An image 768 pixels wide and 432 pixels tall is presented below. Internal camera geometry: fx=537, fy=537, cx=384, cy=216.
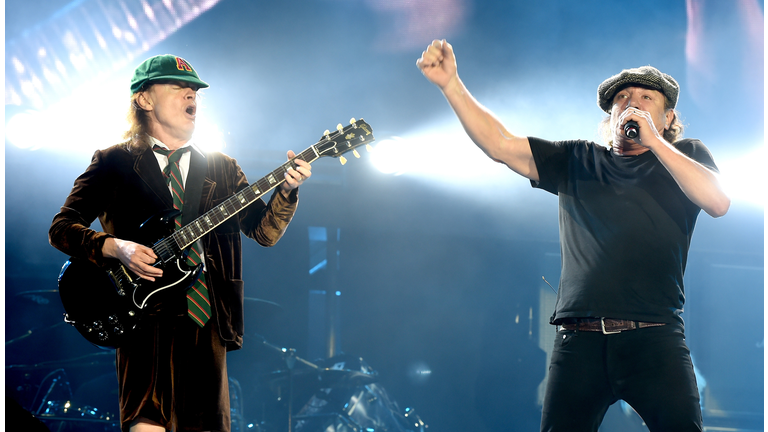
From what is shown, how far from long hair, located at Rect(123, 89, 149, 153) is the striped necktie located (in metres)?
0.10

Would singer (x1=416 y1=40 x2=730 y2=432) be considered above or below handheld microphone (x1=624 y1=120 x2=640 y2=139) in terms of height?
below

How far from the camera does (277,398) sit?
4.38 meters

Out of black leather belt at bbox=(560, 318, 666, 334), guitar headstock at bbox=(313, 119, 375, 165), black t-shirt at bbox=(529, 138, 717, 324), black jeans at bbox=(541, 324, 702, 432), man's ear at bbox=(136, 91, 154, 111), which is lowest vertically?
black jeans at bbox=(541, 324, 702, 432)

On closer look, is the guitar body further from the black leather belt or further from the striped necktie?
the black leather belt

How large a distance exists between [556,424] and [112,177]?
6.07ft

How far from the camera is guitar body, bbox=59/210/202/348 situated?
6.40 feet

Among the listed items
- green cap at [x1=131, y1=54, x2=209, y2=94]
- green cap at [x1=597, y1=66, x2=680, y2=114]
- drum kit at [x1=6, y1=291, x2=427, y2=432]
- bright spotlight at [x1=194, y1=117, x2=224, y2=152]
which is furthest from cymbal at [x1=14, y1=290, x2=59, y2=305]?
green cap at [x1=597, y1=66, x2=680, y2=114]

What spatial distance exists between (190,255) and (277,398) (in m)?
2.68

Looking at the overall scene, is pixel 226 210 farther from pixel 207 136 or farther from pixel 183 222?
pixel 207 136

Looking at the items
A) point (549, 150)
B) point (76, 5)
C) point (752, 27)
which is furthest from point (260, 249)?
point (752, 27)

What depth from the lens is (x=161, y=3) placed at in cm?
429

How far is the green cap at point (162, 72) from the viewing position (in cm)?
222

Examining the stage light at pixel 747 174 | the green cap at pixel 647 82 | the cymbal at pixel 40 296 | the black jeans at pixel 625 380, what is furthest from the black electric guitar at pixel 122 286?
the stage light at pixel 747 174

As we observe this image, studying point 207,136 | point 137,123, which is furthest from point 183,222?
point 207,136
